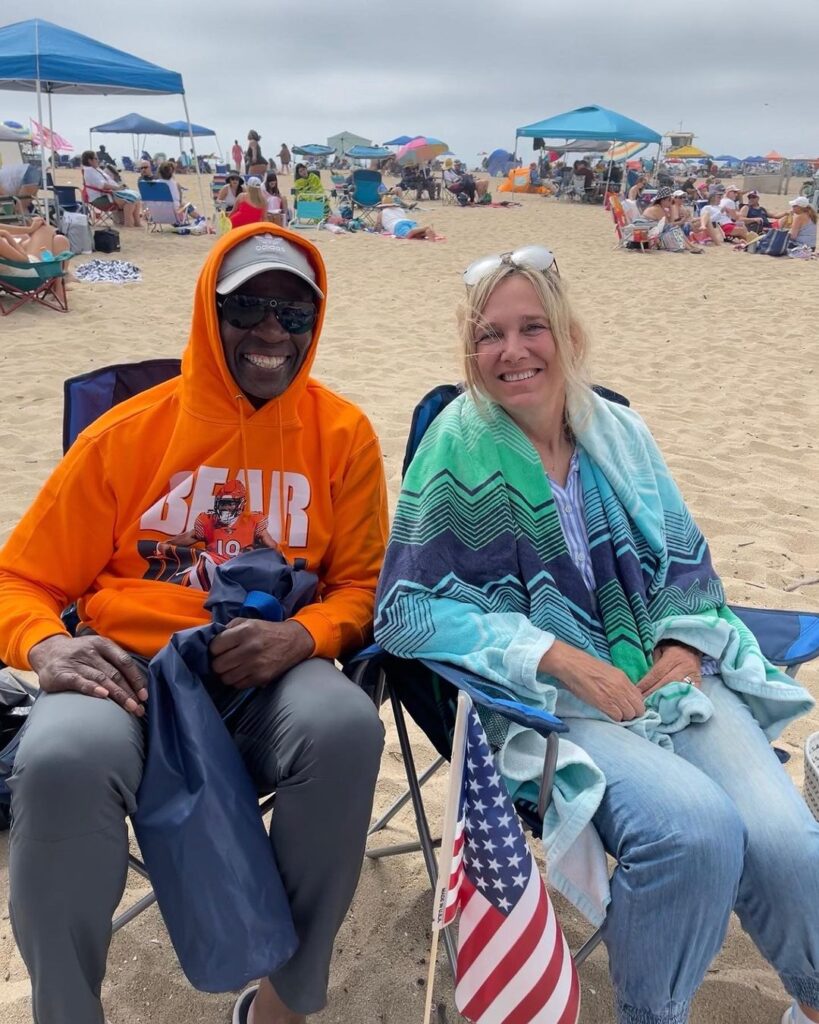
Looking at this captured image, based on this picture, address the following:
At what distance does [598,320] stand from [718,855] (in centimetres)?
749

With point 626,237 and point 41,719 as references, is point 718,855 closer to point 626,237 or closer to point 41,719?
point 41,719

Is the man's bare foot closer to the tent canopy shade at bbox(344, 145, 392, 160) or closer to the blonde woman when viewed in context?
the blonde woman

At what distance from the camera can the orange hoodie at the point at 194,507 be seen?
1.79m

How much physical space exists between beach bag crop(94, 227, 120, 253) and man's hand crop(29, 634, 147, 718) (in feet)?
36.6

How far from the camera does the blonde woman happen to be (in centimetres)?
147

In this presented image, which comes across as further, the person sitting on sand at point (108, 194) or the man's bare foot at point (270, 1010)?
the person sitting on sand at point (108, 194)

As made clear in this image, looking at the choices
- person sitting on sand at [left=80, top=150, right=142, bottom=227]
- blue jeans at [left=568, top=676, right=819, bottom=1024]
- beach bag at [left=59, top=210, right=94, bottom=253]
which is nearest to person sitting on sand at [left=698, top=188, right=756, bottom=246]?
person sitting on sand at [left=80, top=150, right=142, bottom=227]

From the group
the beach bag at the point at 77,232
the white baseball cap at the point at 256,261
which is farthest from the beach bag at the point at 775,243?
the white baseball cap at the point at 256,261

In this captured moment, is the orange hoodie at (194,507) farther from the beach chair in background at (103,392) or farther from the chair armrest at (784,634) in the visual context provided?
the chair armrest at (784,634)

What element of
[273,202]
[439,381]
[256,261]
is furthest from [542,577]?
[273,202]

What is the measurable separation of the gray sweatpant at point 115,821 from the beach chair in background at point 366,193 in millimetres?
17294

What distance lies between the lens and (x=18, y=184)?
12.2 m

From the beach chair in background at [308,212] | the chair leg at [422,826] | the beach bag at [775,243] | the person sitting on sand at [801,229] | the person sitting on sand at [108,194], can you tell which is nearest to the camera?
the chair leg at [422,826]

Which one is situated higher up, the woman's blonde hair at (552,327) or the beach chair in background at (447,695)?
the woman's blonde hair at (552,327)
